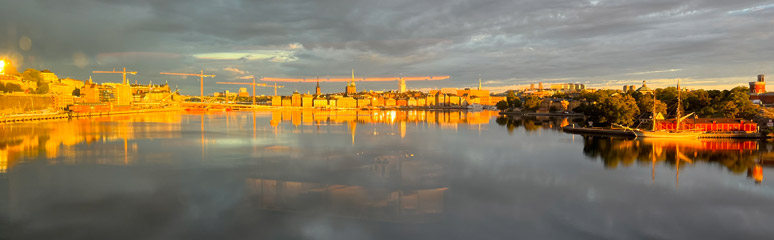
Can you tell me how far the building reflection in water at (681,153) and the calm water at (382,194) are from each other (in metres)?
0.14

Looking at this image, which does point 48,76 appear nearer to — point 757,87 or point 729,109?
point 729,109

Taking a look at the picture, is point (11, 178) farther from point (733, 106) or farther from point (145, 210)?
point (733, 106)

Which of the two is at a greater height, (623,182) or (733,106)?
(733,106)

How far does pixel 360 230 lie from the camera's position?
32.6ft

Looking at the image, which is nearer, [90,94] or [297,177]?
[297,177]

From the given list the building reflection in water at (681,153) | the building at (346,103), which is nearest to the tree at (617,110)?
the building reflection in water at (681,153)

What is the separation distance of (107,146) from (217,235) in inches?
816

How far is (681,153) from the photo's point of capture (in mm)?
23906

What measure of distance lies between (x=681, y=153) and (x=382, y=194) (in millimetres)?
18737

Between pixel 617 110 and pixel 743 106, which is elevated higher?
pixel 743 106

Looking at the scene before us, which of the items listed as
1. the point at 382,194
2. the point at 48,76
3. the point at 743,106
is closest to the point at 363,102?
the point at 48,76

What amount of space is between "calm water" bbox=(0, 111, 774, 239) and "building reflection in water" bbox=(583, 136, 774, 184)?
0.14 meters

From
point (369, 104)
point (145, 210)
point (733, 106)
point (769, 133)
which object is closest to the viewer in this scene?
point (145, 210)

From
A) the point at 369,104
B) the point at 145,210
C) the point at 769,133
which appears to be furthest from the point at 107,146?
the point at 369,104
